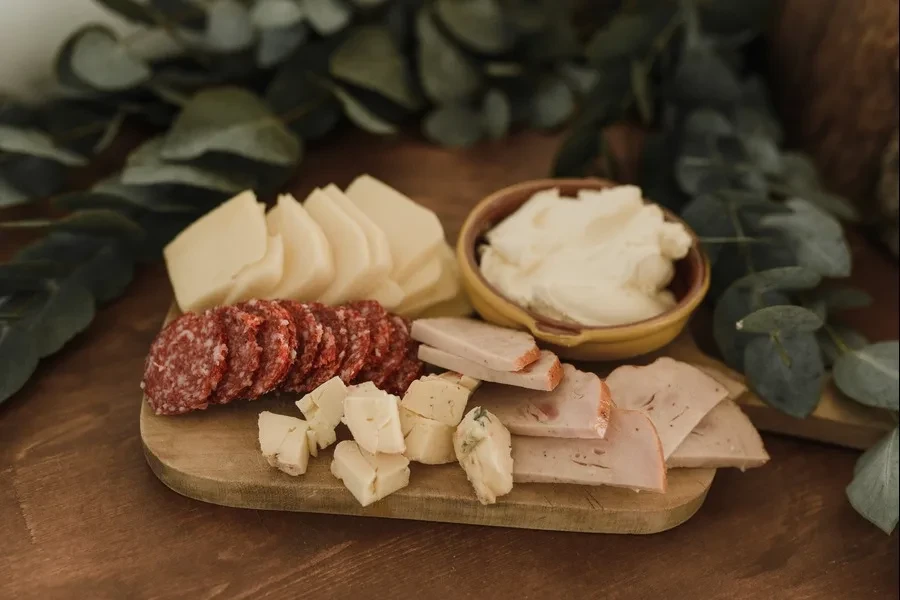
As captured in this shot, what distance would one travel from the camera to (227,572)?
4.31 ft

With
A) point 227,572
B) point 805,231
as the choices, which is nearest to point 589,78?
point 805,231

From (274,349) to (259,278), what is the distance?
0.61ft

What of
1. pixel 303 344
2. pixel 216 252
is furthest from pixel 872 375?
pixel 216 252

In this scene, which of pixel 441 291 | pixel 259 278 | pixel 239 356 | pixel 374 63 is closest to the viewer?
pixel 239 356

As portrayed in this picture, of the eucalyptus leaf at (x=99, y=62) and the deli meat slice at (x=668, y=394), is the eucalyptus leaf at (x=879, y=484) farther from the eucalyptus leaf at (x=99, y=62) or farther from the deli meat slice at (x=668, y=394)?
the eucalyptus leaf at (x=99, y=62)

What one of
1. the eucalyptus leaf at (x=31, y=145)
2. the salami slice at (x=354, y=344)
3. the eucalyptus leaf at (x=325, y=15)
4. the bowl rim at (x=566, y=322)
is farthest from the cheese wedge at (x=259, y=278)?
the eucalyptus leaf at (x=325, y=15)

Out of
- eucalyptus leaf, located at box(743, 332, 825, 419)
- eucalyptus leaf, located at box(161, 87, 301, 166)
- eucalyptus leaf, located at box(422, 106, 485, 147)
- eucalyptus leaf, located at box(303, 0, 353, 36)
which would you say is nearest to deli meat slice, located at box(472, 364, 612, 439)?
eucalyptus leaf, located at box(743, 332, 825, 419)

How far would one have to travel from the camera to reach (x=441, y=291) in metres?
1.67

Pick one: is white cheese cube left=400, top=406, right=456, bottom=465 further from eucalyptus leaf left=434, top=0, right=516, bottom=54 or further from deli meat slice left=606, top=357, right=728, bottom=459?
eucalyptus leaf left=434, top=0, right=516, bottom=54

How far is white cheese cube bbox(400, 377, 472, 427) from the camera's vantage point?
1.37 meters

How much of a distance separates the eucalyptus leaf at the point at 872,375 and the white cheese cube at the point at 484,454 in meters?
0.70

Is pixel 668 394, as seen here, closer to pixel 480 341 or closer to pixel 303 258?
Result: pixel 480 341

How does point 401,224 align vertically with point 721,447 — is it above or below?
above

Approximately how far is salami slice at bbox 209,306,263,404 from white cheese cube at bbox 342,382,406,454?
0.19m
